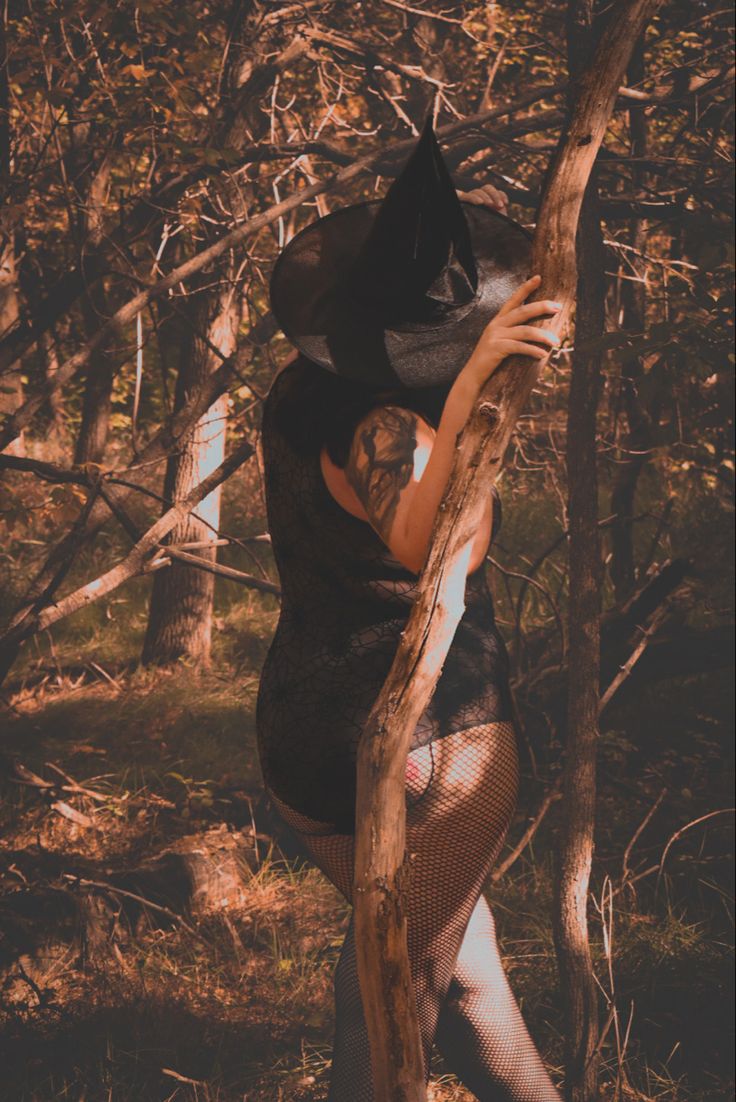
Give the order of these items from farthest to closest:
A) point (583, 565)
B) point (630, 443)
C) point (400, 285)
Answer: point (630, 443), point (583, 565), point (400, 285)

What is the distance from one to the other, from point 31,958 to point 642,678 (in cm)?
184

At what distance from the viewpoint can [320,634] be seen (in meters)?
1.60

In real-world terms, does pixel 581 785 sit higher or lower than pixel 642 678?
lower

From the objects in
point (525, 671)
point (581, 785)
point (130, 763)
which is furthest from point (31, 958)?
point (525, 671)

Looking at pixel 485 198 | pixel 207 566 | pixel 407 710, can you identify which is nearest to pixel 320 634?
pixel 407 710

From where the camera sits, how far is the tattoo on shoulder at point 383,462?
4.39 ft

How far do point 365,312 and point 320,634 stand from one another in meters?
0.46

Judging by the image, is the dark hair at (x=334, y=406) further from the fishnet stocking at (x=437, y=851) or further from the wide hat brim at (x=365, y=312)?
the fishnet stocking at (x=437, y=851)

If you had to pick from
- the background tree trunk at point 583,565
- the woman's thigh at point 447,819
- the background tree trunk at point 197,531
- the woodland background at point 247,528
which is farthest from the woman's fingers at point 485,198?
the background tree trunk at point 197,531

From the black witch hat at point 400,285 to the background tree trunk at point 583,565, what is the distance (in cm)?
134

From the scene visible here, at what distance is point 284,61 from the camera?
3.05m

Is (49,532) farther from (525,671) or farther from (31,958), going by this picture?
(525,671)

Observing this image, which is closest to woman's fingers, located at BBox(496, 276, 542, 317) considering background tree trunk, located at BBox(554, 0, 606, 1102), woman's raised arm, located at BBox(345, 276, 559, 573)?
woman's raised arm, located at BBox(345, 276, 559, 573)

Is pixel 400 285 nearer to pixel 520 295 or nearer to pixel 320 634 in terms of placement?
pixel 520 295
